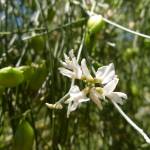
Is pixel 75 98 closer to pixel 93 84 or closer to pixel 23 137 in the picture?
pixel 93 84

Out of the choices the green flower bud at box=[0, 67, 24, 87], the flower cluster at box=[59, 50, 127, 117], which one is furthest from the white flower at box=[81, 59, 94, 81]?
the green flower bud at box=[0, 67, 24, 87]

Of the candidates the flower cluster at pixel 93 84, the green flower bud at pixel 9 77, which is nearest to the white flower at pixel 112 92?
the flower cluster at pixel 93 84

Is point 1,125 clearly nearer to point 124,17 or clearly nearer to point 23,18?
point 23,18

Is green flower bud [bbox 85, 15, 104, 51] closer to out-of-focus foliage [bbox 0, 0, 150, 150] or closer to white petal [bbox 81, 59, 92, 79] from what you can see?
out-of-focus foliage [bbox 0, 0, 150, 150]

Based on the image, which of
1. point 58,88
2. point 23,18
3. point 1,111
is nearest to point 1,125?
point 1,111

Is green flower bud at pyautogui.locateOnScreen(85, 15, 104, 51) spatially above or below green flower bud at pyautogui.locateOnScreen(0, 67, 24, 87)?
above

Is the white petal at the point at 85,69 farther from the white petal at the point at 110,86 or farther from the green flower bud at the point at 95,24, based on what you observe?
the green flower bud at the point at 95,24

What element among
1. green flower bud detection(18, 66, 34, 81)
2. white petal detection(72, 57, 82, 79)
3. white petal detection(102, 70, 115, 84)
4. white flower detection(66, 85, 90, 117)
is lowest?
green flower bud detection(18, 66, 34, 81)

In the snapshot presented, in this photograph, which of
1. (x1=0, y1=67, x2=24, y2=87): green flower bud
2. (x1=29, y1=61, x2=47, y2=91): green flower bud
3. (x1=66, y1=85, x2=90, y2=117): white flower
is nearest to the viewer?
(x1=66, y1=85, x2=90, y2=117): white flower
